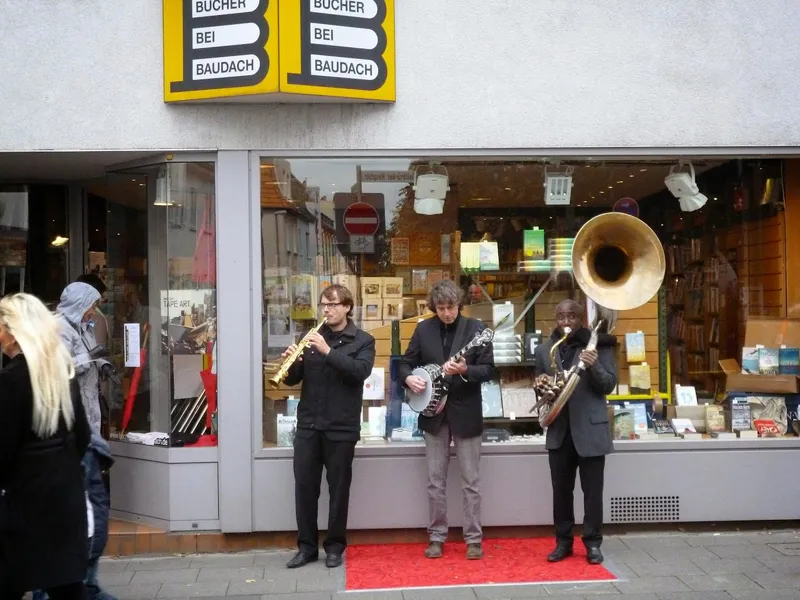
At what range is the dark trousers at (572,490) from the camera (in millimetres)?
5926

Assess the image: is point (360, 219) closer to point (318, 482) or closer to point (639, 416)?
point (318, 482)

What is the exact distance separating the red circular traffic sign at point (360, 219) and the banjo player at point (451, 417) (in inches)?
43.2

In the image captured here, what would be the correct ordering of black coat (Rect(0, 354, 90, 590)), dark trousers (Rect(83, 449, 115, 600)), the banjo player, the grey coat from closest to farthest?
black coat (Rect(0, 354, 90, 590)) → dark trousers (Rect(83, 449, 115, 600)) → the grey coat → the banjo player

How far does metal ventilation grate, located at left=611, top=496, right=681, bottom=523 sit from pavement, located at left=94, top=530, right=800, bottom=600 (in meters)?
0.13

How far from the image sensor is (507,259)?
728 centimetres

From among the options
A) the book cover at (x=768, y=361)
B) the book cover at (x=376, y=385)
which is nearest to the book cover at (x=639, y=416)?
the book cover at (x=768, y=361)

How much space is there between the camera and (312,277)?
6969 mm

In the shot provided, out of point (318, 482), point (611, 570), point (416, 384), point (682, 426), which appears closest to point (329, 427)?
point (318, 482)

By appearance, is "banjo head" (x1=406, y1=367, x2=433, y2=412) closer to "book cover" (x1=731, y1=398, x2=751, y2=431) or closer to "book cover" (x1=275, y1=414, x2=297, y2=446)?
"book cover" (x1=275, y1=414, x2=297, y2=446)

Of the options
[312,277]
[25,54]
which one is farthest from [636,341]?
[25,54]

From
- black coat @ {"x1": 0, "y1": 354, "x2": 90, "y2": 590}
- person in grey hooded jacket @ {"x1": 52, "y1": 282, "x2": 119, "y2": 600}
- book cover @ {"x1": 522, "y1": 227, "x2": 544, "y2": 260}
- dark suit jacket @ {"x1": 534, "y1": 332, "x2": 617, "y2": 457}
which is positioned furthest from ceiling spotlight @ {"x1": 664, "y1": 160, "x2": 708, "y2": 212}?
black coat @ {"x1": 0, "y1": 354, "x2": 90, "y2": 590}

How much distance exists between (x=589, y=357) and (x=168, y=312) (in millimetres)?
3132

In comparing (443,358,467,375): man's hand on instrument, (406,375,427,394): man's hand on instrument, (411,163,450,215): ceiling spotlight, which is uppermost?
(411,163,450,215): ceiling spotlight

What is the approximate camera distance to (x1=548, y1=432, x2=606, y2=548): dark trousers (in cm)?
593
